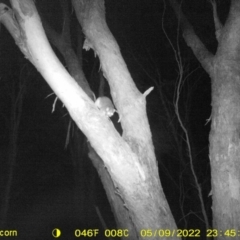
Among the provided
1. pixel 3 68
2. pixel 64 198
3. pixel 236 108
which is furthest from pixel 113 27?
pixel 64 198

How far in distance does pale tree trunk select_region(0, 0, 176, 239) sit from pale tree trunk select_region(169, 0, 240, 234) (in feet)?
2.07

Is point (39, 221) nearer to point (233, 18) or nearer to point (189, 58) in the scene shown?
point (189, 58)

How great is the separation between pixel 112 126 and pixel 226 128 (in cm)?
114

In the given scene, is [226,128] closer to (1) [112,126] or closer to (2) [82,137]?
(1) [112,126]

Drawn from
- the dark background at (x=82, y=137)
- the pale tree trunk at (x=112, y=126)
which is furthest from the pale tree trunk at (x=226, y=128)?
the dark background at (x=82, y=137)

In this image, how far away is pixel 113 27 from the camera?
8.24 meters

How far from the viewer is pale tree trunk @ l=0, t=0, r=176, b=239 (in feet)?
8.13

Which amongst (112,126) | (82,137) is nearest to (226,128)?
(112,126)

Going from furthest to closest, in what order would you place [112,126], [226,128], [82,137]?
[82,137] < [226,128] < [112,126]

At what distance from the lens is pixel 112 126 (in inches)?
102

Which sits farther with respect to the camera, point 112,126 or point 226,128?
point 226,128

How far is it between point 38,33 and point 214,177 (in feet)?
6.64

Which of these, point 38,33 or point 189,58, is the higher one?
point 189,58

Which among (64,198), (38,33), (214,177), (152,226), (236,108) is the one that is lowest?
(152,226)
